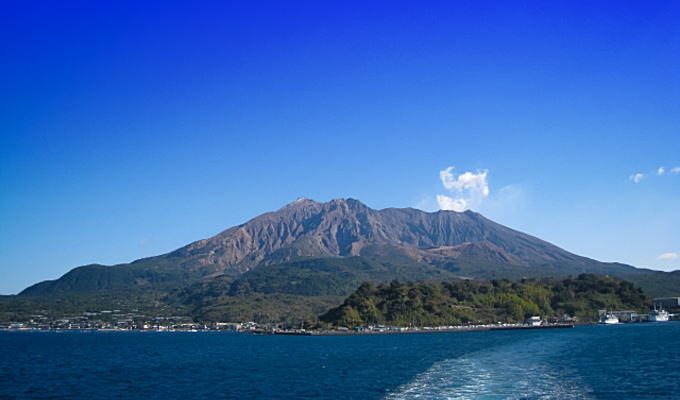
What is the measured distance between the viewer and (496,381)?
4522 centimetres

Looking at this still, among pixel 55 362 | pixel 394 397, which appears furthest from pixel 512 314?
pixel 394 397

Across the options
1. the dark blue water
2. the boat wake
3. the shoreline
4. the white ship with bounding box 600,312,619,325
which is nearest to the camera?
the boat wake

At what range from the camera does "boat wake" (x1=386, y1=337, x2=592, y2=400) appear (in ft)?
129

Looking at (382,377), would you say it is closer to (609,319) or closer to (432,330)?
(432,330)

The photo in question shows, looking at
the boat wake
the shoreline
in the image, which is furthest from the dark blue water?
the shoreline

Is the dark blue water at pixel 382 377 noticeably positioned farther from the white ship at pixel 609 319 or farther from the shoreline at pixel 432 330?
the white ship at pixel 609 319

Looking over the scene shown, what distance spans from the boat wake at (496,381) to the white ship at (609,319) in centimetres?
13716

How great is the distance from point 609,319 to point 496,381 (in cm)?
16066

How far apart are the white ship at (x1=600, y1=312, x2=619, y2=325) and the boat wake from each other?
450 ft

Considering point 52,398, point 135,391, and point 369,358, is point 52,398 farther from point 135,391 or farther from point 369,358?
point 369,358

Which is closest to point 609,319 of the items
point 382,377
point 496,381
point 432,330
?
point 432,330

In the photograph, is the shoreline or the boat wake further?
the shoreline

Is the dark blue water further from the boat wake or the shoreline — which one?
the shoreline

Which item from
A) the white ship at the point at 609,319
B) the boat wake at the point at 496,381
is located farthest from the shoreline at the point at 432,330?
the boat wake at the point at 496,381
